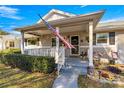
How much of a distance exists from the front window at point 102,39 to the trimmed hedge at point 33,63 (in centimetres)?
607

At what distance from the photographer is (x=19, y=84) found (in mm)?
6789

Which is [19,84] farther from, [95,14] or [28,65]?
[95,14]

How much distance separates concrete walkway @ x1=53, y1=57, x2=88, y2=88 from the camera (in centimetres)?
651

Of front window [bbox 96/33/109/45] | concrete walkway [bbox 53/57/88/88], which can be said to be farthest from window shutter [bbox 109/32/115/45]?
concrete walkway [bbox 53/57/88/88]

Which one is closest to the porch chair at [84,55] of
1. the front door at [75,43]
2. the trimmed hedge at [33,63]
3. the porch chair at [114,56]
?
the front door at [75,43]

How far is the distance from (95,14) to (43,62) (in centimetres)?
391

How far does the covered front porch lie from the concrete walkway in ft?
1.93

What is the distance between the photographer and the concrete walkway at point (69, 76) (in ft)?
21.4

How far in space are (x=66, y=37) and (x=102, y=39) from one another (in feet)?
11.6

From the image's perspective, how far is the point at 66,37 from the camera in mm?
14305

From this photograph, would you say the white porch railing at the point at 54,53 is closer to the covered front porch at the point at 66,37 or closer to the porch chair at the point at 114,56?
the covered front porch at the point at 66,37

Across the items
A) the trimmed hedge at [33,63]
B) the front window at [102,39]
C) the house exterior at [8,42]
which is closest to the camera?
the trimmed hedge at [33,63]
